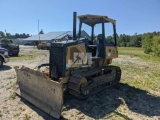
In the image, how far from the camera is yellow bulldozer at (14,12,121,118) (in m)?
5.36

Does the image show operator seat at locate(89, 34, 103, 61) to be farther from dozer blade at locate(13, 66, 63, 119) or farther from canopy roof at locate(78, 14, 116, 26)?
dozer blade at locate(13, 66, 63, 119)

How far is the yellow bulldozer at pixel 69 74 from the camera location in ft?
17.6

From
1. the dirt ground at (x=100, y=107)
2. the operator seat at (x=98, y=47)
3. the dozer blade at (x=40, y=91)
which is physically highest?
Result: the operator seat at (x=98, y=47)

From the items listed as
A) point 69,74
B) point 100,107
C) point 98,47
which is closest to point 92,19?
point 98,47

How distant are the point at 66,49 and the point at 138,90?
3525mm

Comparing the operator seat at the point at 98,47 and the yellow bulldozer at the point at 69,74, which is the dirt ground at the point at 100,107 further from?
the operator seat at the point at 98,47

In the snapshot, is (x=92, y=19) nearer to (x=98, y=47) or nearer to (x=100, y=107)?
(x=98, y=47)

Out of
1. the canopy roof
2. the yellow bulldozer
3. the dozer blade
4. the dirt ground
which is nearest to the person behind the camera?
the dozer blade

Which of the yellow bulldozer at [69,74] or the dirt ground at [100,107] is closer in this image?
the dirt ground at [100,107]

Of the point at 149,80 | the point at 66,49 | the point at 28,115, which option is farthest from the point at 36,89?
the point at 149,80

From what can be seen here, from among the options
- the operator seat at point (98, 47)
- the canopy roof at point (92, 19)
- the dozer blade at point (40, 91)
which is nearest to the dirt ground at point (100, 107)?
the dozer blade at point (40, 91)

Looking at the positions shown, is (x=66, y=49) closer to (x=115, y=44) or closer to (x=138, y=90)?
(x=115, y=44)

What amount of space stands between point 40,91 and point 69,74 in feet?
3.56

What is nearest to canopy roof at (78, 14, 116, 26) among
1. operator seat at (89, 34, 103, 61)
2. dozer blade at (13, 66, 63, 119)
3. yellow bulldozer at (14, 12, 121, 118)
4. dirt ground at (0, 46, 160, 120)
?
yellow bulldozer at (14, 12, 121, 118)
